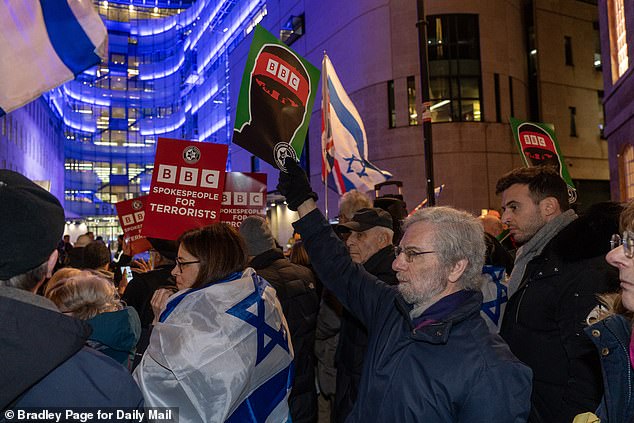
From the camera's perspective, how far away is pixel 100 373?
1742 millimetres

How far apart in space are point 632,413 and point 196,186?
14.8ft

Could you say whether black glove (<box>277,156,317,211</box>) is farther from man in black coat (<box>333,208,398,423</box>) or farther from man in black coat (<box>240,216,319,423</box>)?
man in black coat (<box>240,216,319,423</box>)

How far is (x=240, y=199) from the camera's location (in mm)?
7266

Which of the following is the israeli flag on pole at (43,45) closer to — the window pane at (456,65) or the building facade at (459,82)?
the building facade at (459,82)

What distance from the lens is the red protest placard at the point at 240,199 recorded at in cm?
722

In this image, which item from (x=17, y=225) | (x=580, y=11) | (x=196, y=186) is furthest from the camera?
(x=580, y=11)

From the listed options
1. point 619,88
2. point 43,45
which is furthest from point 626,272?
point 619,88

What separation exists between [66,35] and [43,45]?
0.27 m

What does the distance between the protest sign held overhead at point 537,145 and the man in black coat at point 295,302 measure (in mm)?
4389

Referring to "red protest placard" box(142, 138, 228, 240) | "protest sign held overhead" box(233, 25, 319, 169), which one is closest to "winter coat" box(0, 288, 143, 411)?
"protest sign held overhead" box(233, 25, 319, 169)

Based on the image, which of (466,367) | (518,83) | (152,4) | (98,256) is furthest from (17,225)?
(152,4)

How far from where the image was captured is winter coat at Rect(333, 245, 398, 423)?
12.8 ft

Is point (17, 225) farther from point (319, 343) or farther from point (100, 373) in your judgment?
point (319, 343)

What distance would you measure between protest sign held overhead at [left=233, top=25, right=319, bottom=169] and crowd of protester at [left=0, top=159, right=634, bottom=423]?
0.95 meters
